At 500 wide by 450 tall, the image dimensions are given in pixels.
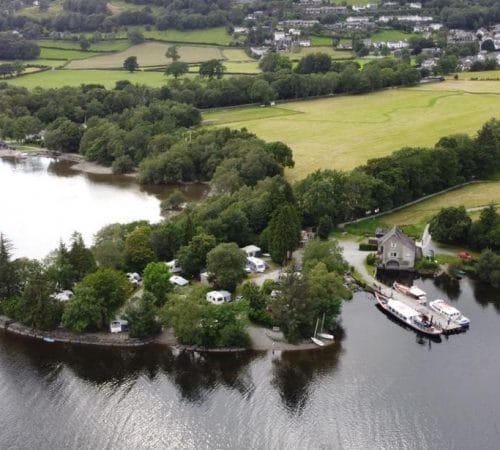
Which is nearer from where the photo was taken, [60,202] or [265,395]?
[265,395]

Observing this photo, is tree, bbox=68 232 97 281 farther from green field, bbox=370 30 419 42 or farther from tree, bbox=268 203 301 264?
green field, bbox=370 30 419 42

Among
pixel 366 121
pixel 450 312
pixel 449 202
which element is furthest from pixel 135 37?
pixel 450 312

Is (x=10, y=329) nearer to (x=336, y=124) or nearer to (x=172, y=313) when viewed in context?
(x=172, y=313)

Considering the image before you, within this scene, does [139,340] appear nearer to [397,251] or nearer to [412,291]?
[412,291]

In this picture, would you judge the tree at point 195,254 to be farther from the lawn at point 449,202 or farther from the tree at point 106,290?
the lawn at point 449,202

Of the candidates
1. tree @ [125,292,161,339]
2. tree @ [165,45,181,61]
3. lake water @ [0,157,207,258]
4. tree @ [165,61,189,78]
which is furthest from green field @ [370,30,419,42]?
tree @ [125,292,161,339]

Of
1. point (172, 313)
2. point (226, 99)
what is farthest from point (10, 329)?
point (226, 99)
